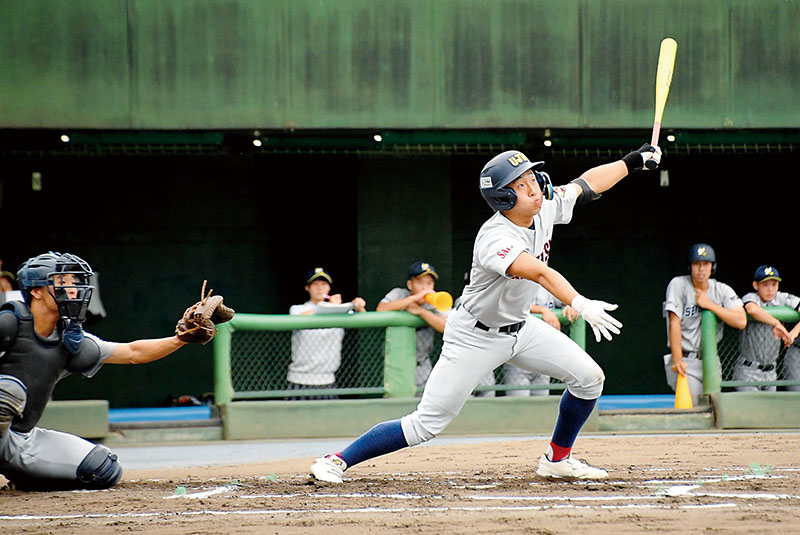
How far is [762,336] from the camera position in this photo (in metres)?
9.41

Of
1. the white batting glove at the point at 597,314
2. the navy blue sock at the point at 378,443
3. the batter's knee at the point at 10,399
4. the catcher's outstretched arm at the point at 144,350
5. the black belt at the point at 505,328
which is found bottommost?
the navy blue sock at the point at 378,443

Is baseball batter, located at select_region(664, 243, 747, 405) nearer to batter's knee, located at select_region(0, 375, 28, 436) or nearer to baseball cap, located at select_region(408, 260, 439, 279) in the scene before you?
baseball cap, located at select_region(408, 260, 439, 279)

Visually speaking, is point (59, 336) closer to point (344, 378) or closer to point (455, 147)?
point (344, 378)

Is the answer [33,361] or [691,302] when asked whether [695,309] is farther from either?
[33,361]

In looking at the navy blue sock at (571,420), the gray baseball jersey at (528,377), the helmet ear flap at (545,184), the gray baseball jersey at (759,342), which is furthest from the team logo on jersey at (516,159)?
the gray baseball jersey at (759,342)

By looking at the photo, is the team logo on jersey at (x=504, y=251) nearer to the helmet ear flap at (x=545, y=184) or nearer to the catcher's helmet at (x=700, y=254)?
the helmet ear flap at (x=545, y=184)

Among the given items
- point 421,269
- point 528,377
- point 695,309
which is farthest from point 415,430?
point 695,309

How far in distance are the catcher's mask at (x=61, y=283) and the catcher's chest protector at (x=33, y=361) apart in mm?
161

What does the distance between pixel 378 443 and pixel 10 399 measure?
73.7 inches

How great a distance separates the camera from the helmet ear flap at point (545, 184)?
5605 mm

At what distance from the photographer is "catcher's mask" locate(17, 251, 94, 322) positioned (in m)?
5.61

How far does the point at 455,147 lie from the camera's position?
1100cm

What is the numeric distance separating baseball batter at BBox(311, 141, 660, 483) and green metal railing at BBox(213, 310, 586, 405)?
358cm

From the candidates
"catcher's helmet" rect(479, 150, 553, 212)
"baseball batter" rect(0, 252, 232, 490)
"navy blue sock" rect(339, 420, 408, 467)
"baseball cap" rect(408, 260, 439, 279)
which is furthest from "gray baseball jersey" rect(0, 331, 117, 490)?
"baseball cap" rect(408, 260, 439, 279)
